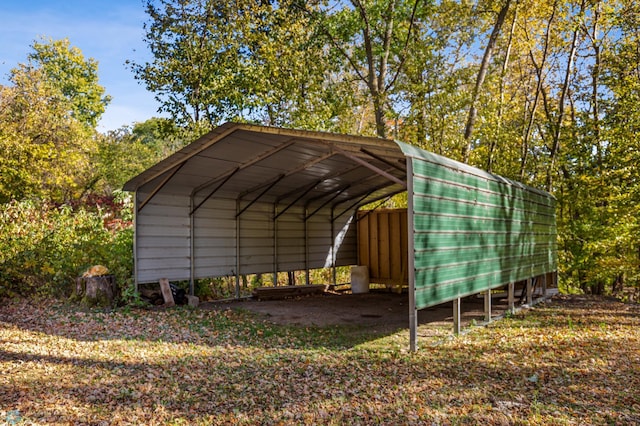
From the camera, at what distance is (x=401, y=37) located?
1706cm

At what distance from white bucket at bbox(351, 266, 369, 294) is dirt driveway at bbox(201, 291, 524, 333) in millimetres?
1442

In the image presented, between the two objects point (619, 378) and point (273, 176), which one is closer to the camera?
point (619, 378)

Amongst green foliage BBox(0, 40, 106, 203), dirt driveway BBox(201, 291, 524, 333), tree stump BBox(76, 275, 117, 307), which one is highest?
green foliage BBox(0, 40, 106, 203)

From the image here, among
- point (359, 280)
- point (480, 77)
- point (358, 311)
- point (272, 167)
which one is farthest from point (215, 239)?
point (480, 77)

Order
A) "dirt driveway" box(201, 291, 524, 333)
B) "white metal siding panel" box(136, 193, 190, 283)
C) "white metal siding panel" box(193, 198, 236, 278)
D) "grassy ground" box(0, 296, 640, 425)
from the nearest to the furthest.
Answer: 1. "grassy ground" box(0, 296, 640, 425)
2. "dirt driveway" box(201, 291, 524, 333)
3. "white metal siding panel" box(136, 193, 190, 283)
4. "white metal siding panel" box(193, 198, 236, 278)

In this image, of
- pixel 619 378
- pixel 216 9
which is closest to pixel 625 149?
pixel 619 378

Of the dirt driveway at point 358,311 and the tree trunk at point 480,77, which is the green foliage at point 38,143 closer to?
the dirt driveway at point 358,311

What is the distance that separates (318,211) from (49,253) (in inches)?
286

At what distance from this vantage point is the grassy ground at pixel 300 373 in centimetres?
398

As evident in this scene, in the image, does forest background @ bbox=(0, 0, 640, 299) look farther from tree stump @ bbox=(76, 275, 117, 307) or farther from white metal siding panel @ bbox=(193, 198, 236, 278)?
white metal siding panel @ bbox=(193, 198, 236, 278)

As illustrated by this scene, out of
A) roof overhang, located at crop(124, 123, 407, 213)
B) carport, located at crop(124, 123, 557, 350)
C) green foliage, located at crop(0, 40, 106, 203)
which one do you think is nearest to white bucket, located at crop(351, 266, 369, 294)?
carport, located at crop(124, 123, 557, 350)

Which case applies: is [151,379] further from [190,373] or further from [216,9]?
[216,9]

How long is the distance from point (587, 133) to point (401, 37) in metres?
7.34

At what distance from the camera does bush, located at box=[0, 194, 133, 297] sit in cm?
973
